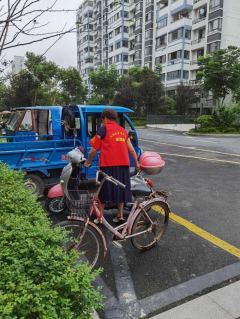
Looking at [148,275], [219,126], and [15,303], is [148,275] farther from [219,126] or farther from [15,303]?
[219,126]

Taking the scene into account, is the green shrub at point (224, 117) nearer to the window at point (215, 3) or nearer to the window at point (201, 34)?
the window at point (215, 3)

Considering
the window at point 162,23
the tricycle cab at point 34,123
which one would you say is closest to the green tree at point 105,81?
the window at point 162,23

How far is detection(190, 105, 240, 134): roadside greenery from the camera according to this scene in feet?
70.5

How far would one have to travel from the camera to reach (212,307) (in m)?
2.45

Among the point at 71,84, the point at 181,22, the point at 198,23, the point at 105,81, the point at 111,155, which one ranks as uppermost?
the point at 181,22

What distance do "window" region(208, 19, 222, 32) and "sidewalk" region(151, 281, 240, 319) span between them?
37.0 m

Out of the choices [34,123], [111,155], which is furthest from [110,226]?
[34,123]

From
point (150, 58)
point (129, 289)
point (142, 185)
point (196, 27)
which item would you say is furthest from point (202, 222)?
point (150, 58)

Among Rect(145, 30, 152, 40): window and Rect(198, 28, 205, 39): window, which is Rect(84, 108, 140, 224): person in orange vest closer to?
Rect(198, 28, 205, 39): window

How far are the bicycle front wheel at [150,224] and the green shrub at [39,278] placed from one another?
148cm

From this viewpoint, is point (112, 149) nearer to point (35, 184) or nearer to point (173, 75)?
point (35, 184)

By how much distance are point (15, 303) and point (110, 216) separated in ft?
10.6

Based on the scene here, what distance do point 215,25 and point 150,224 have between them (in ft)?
122

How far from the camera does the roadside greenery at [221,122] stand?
21.5 m
